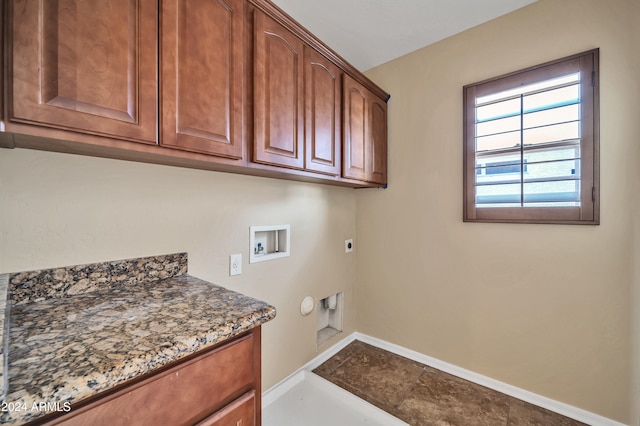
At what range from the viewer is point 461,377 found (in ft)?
6.61

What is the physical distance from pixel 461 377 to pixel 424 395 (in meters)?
0.42

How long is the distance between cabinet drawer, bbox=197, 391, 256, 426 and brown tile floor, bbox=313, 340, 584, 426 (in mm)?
1198

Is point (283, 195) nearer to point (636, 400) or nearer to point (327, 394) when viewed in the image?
point (327, 394)

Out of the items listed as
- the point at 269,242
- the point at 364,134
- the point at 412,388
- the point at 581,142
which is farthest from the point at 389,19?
the point at 412,388

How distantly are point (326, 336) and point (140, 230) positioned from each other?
1815mm

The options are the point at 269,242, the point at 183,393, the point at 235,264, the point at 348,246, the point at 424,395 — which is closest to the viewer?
the point at 183,393

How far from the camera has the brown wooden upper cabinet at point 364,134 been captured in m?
1.93

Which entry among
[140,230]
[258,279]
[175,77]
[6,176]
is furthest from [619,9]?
[6,176]

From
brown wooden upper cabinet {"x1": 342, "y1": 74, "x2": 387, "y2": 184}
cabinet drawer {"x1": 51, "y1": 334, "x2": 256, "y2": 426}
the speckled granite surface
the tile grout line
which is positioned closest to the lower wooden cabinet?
cabinet drawer {"x1": 51, "y1": 334, "x2": 256, "y2": 426}

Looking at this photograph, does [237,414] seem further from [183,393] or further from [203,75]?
[203,75]

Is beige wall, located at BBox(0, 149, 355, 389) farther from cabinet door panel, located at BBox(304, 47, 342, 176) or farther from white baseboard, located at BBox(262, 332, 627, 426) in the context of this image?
cabinet door panel, located at BBox(304, 47, 342, 176)

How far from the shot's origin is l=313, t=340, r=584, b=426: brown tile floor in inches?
63.5

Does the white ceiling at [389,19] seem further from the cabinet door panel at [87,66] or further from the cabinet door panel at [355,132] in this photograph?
the cabinet door panel at [87,66]

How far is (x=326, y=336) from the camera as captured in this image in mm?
2398
